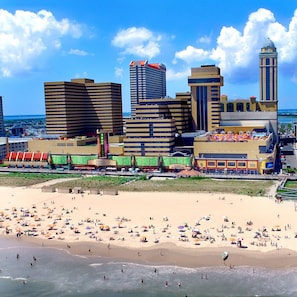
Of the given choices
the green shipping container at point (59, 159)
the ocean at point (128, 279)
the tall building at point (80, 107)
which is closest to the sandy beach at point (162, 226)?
the ocean at point (128, 279)

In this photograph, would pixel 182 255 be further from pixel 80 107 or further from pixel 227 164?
pixel 80 107

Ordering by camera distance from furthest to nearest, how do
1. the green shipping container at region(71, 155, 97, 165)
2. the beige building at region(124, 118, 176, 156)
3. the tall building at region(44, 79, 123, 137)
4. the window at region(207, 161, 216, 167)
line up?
the tall building at region(44, 79, 123, 137) → the green shipping container at region(71, 155, 97, 165) → the beige building at region(124, 118, 176, 156) → the window at region(207, 161, 216, 167)

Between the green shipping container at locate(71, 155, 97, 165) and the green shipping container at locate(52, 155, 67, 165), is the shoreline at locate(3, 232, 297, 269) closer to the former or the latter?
the green shipping container at locate(71, 155, 97, 165)

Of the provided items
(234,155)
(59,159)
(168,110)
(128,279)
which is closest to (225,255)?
(128,279)

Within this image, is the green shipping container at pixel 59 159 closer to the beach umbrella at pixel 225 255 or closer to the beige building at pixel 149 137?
the beige building at pixel 149 137

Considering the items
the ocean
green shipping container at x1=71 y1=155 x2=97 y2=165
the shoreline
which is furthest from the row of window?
the ocean

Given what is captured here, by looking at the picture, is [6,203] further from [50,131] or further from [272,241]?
[50,131]

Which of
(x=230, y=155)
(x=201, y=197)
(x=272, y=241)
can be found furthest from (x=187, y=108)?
(x=272, y=241)
